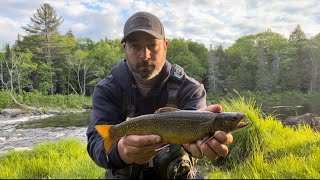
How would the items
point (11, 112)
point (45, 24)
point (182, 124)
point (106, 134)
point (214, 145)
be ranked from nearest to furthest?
point (214, 145) < point (182, 124) < point (106, 134) < point (11, 112) < point (45, 24)

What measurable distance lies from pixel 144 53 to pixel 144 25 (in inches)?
14.0

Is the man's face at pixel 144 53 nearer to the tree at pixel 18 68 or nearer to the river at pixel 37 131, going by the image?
the river at pixel 37 131

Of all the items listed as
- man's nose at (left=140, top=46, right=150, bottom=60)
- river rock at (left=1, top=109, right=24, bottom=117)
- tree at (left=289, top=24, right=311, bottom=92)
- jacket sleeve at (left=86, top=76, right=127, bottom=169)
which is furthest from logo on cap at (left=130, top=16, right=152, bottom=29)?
tree at (left=289, top=24, right=311, bottom=92)

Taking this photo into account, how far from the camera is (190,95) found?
3873 mm

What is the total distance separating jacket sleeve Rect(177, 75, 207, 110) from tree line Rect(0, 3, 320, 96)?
5072cm

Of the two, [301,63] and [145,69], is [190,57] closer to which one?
[301,63]

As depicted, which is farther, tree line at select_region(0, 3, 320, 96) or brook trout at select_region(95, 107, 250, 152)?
tree line at select_region(0, 3, 320, 96)


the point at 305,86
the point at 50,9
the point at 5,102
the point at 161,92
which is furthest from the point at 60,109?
the point at 305,86

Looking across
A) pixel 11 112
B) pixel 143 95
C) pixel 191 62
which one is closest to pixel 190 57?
pixel 191 62

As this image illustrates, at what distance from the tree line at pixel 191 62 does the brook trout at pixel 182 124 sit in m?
51.6

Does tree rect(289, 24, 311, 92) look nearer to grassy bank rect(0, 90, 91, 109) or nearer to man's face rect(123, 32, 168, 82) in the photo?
grassy bank rect(0, 90, 91, 109)

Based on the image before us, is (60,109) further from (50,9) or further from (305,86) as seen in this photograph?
(305,86)

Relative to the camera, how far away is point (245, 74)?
67.8 m

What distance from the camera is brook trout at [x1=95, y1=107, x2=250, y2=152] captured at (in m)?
2.61
